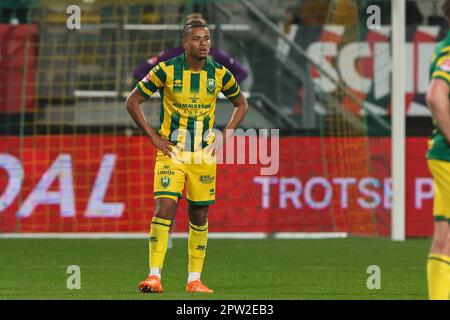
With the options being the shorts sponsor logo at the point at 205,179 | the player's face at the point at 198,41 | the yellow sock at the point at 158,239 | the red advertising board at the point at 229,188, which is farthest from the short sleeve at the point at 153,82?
the red advertising board at the point at 229,188

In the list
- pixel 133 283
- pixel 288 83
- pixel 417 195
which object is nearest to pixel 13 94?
pixel 288 83

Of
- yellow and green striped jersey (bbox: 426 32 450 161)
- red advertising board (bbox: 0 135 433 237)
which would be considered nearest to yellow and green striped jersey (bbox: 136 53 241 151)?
yellow and green striped jersey (bbox: 426 32 450 161)

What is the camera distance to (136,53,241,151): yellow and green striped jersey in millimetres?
8930

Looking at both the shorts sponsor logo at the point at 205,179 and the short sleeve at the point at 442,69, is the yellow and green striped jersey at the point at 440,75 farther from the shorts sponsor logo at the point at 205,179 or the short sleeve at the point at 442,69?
the shorts sponsor logo at the point at 205,179

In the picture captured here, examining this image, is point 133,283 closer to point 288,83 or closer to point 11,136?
point 11,136

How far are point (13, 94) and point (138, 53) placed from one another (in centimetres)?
169

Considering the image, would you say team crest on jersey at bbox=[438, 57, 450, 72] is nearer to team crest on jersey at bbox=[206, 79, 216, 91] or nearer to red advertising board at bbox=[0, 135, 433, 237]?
team crest on jersey at bbox=[206, 79, 216, 91]

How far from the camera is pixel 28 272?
1080 cm

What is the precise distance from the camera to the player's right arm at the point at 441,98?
6438mm

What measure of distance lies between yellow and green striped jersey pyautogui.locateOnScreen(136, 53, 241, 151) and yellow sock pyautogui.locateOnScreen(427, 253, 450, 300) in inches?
104

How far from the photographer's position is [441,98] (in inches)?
254

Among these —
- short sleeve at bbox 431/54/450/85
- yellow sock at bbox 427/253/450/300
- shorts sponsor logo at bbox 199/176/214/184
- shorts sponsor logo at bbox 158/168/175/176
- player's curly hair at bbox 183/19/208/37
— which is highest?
player's curly hair at bbox 183/19/208/37

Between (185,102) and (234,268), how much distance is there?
2.79m
